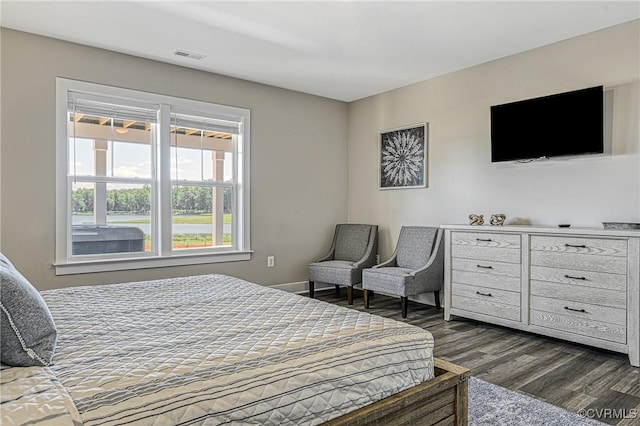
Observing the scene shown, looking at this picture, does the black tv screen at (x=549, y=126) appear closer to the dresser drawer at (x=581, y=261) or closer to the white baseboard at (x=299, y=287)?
the dresser drawer at (x=581, y=261)

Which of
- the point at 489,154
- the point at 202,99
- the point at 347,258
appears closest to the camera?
the point at 489,154

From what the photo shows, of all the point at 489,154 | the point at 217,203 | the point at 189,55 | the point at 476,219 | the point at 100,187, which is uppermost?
the point at 189,55

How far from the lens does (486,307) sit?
377 centimetres

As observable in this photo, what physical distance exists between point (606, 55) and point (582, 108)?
0.48 m

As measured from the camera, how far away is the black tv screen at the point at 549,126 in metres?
3.36

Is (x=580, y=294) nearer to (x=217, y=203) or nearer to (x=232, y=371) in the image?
(x=232, y=371)

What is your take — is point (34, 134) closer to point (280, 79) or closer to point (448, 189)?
point (280, 79)

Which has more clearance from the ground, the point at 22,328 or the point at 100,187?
the point at 100,187

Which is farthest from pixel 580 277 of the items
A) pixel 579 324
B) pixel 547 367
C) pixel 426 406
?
pixel 426 406

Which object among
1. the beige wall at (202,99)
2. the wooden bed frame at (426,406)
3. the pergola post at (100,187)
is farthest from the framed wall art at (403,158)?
the wooden bed frame at (426,406)

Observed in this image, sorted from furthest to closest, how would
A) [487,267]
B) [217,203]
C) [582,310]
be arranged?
[217,203]
[487,267]
[582,310]

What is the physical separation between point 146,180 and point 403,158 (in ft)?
9.41

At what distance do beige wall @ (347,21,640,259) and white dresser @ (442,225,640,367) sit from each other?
49cm

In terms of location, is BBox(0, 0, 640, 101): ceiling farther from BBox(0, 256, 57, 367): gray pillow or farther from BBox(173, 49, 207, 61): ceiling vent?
BBox(0, 256, 57, 367): gray pillow
